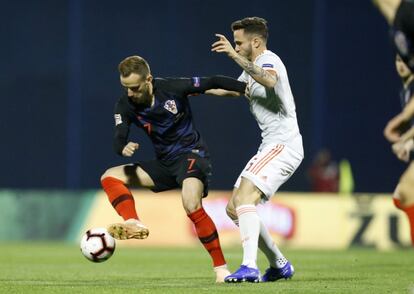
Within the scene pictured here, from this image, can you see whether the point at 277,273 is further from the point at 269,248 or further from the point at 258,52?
the point at 258,52

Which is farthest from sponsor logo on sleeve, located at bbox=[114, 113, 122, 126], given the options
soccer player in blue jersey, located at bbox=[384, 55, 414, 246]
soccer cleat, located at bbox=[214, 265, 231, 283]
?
soccer player in blue jersey, located at bbox=[384, 55, 414, 246]

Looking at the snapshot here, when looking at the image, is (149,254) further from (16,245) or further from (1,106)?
(1,106)

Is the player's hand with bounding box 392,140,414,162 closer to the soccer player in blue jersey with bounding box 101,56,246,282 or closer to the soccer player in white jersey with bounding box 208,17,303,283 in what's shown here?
the soccer player in white jersey with bounding box 208,17,303,283

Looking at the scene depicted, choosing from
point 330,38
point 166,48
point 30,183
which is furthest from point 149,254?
point 330,38

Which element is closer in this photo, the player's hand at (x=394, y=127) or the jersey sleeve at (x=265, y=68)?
the player's hand at (x=394, y=127)

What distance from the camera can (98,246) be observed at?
8.62 metres

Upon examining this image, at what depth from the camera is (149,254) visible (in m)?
14.4

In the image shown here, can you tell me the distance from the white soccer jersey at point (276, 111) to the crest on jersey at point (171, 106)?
623 millimetres

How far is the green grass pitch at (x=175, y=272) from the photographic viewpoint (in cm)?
805

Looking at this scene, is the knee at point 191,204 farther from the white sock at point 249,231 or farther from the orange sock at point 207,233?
the white sock at point 249,231

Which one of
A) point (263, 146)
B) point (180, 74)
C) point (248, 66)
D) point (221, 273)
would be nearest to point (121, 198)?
point (221, 273)

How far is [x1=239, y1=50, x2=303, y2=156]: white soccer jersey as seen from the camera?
8.73 meters

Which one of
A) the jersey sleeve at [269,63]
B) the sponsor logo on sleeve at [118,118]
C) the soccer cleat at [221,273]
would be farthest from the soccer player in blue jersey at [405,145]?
the sponsor logo on sleeve at [118,118]

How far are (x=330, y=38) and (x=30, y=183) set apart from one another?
22.8ft
